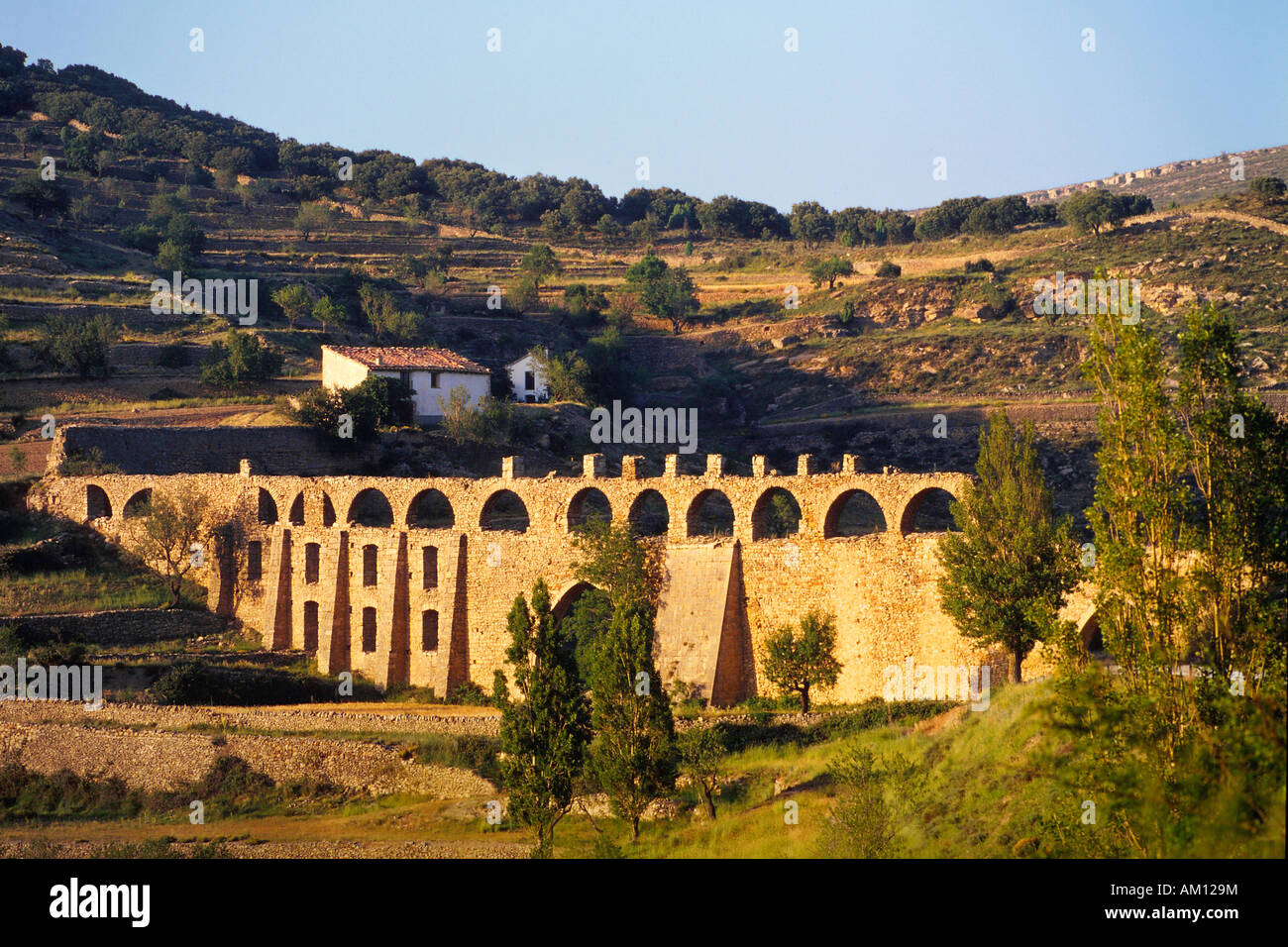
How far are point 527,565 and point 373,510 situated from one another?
1138 cm

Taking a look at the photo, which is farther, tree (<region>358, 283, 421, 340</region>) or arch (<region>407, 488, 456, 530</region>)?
tree (<region>358, 283, 421, 340</region>)

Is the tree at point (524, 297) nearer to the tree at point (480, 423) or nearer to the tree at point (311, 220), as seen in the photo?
the tree at point (311, 220)

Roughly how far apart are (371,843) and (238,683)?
11.7 meters

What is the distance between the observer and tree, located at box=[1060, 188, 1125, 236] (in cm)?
8081

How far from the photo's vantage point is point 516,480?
37.8 meters

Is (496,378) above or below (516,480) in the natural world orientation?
above

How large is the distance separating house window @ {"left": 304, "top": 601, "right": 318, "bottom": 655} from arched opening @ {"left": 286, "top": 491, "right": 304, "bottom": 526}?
2.78 m

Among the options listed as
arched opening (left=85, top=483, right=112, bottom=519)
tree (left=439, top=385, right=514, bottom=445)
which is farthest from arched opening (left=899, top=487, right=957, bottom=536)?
arched opening (left=85, top=483, right=112, bottom=519)

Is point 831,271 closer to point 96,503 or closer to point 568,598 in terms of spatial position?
point 96,503

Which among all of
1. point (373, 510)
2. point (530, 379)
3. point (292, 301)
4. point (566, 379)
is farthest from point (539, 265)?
point (373, 510)

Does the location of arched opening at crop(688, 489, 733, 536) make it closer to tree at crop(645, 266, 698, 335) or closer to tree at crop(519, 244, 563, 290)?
tree at crop(645, 266, 698, 335)

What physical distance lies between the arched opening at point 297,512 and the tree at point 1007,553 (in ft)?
76.0
